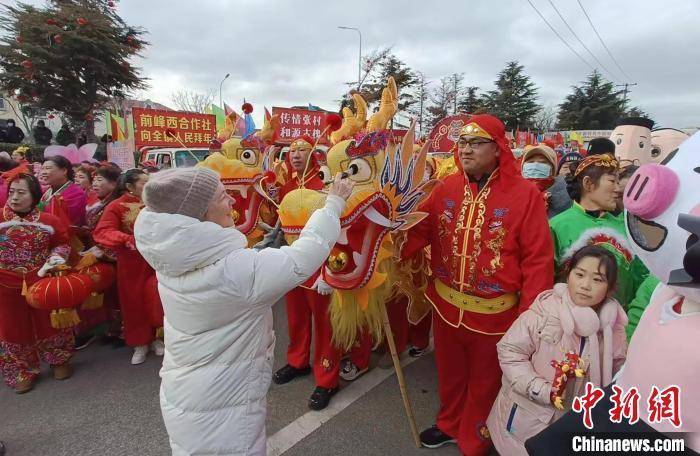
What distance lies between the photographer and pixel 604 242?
85.0 inches

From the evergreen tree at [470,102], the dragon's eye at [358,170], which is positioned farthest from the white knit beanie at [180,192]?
the evergreen tree at [470,102]

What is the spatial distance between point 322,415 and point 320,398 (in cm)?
Answer: 12

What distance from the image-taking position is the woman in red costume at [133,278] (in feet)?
11.3

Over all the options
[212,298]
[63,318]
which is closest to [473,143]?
[212,298]

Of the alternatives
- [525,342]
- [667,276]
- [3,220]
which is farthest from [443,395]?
[3,220]

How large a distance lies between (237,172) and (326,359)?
1745 mm

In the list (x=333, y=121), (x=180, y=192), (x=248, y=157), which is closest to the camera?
(x=180, y=192)

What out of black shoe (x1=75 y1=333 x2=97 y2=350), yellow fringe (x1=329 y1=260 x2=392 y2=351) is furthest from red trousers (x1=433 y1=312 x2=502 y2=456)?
black shoe (x1=75 y1=333 x2=97 y2=350)

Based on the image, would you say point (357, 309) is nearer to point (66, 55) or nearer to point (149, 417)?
point (149, 417)

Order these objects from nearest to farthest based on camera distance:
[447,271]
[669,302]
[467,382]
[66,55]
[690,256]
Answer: [690,256] < [669,302] < [447,271] < [467,382] < [66,55]

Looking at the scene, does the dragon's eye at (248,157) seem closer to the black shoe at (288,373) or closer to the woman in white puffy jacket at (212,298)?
the black shoe at (288,373)

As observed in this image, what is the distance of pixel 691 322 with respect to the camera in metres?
1.06

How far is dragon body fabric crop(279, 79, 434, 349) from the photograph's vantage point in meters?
2.10

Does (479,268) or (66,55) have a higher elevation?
(66,55)
